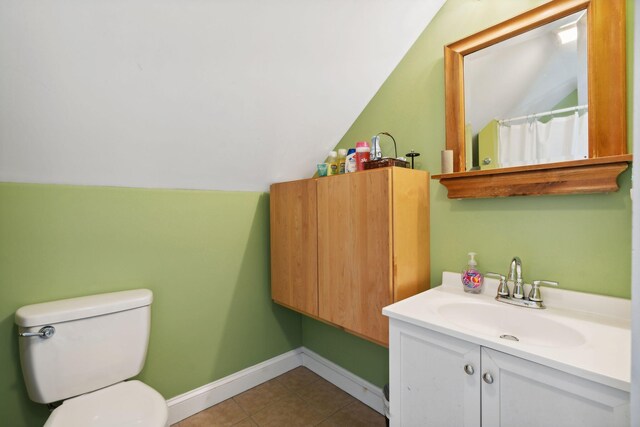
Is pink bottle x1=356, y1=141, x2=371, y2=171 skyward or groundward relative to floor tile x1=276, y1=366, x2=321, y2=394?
skyward

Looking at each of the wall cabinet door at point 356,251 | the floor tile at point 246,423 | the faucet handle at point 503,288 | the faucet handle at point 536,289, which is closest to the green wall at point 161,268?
the floor tile at point 246,423

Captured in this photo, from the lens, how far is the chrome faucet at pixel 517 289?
1224mm

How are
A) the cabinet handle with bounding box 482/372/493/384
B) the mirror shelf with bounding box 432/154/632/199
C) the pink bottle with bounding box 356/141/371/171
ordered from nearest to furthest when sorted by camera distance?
the cabinet handle with bounding box 482/372/493/384 < the mirror shelf with bounding box 432/154/632/199 < the pink bottle with bounding box 356/141/371/171

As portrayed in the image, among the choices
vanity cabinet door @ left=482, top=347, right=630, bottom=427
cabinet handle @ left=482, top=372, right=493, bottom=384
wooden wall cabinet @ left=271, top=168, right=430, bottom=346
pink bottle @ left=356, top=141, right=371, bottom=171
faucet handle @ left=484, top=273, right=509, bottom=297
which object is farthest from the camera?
pink bottle @ left=356, top=141, right=371, bottom=171

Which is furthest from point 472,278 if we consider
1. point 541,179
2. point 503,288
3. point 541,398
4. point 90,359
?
point 90,359

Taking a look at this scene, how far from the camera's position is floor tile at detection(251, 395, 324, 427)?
5.72ft

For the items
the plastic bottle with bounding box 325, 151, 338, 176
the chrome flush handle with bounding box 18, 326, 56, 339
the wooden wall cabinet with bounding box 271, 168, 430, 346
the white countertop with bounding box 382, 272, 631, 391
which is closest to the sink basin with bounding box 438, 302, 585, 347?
the white countertop with bounding box 382, 272, 631, 391

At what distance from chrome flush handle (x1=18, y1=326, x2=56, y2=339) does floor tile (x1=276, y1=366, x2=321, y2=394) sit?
1.40 metres

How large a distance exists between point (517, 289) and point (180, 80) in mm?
1721

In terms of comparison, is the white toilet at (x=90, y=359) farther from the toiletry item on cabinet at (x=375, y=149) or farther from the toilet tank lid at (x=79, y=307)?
the toiletry item on cabinet at (x=375, y=149)

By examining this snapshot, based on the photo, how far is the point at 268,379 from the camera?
218 centimetres

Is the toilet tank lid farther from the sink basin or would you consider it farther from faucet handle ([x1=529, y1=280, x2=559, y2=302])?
faucet handle ([x1=529, y1=280, x2=559, y2=302])

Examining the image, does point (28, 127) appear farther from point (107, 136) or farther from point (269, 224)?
A: point (269, 224)

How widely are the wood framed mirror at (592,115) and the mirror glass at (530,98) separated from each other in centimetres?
2
